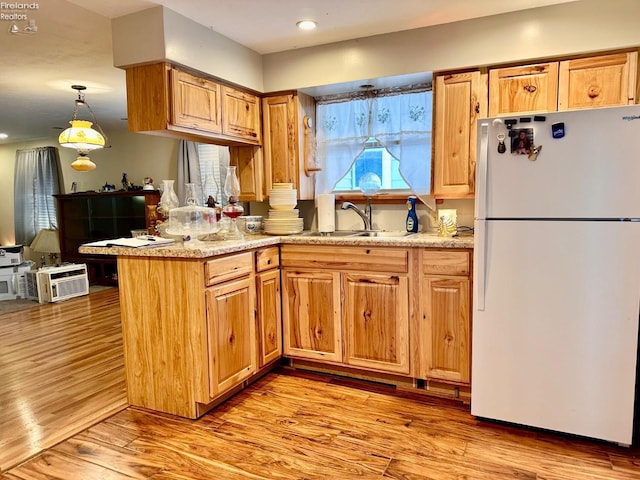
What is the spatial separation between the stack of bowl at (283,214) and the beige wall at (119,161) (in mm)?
3415

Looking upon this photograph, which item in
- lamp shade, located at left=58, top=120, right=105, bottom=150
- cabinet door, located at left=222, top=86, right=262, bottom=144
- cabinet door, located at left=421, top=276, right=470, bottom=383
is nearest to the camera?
cabinet door, located at left=421, top=276, right=470, bottom=383

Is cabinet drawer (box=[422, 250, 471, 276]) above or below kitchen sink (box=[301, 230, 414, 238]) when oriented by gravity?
below

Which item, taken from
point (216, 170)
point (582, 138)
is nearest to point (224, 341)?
point (582, 138)

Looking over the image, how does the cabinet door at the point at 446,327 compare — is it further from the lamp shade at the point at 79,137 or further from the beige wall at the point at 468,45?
the lamp shade at the point at 79,137

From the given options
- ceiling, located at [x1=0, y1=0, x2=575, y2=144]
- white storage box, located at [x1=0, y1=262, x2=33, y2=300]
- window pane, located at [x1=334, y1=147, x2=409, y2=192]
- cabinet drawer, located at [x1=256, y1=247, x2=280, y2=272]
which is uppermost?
ceiling, located at [x1=0, y1=0, x2=575, y2=144]

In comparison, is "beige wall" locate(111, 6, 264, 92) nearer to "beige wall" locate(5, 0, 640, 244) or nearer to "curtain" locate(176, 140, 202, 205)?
"beige wall" locate(5, 0, 640, 244)

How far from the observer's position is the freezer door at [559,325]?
1.99 metres

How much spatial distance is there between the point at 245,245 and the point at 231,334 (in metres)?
0.52

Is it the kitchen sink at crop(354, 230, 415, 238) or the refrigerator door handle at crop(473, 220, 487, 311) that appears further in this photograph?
the kitchen sink at crop(354, 230, 415, 238)

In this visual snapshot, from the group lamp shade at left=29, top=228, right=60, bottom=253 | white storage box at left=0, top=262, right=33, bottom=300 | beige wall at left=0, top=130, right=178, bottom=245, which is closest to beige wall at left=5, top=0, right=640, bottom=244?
beige wall at left=0, top=130, right=178, bottom=245

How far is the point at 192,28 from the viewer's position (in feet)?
8.58

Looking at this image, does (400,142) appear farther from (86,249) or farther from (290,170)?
(86,249)

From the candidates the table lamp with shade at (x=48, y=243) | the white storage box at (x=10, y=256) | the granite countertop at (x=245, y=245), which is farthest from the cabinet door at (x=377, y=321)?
the table lamp with shade at (x=48, y=243)

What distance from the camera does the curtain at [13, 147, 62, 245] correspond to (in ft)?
24.1
